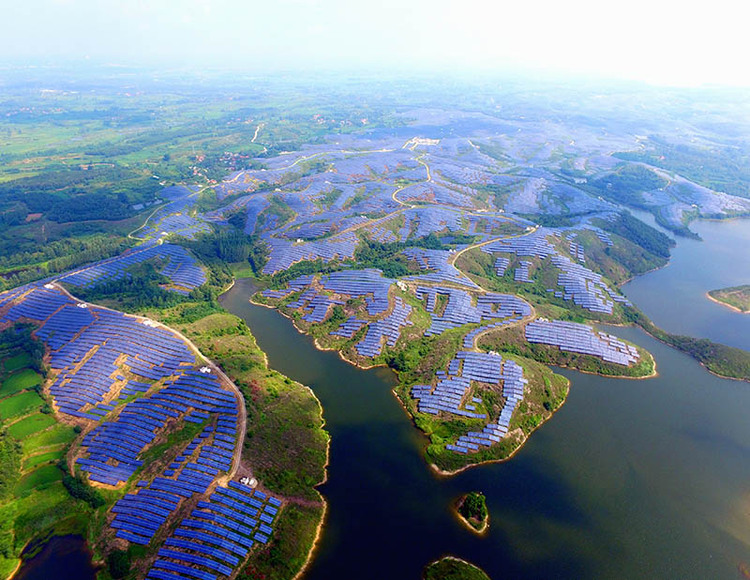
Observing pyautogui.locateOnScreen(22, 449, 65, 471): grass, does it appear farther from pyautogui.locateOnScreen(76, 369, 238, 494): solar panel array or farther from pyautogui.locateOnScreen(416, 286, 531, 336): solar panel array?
pyautogui.locateOnScreen(416, 286, 531, 336): solar panel array

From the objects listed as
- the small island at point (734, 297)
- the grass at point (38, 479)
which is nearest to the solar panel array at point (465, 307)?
the small island at point (734, 297)

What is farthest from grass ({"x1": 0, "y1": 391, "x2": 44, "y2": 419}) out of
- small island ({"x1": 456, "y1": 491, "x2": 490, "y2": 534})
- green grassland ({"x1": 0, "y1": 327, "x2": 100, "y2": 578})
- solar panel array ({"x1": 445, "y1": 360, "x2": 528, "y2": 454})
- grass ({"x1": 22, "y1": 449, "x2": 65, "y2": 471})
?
small island ({"x1": 456, "y1": 491, "x2": 490, "y2": 534})

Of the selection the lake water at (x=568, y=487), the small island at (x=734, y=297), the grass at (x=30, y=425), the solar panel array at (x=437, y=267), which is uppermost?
the solar panel array at (x=437, y=267)

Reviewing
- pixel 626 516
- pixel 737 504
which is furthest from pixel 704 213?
pixel 626 516

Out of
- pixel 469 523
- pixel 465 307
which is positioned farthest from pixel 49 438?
pixel 465 307

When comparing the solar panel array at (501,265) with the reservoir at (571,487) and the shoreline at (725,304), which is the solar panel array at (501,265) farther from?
the shoreline at (725,304)

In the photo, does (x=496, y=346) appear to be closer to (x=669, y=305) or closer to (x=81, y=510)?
(x=669, y=305)
